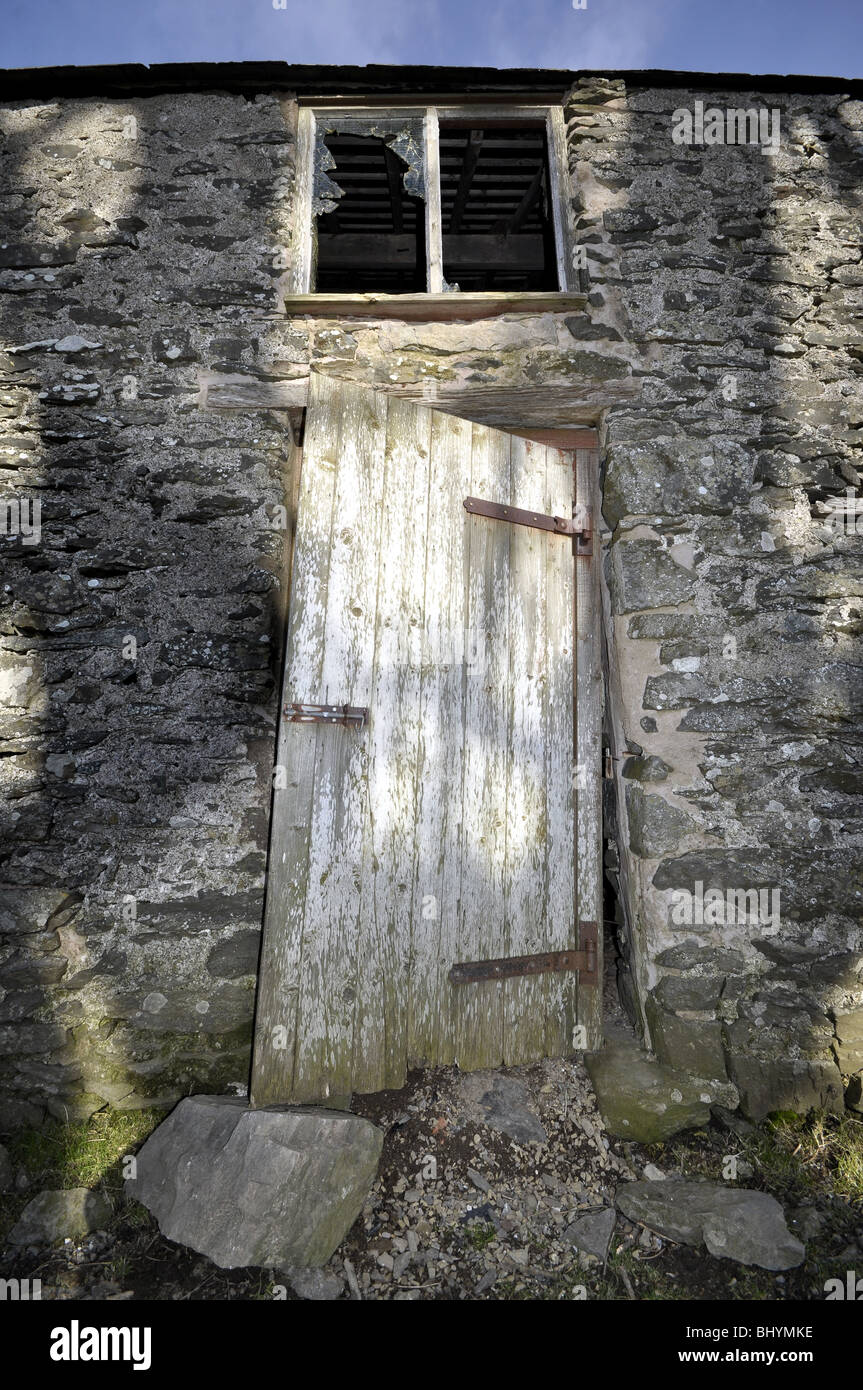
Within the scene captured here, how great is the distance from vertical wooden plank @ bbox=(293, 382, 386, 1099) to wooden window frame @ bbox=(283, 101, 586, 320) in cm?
51

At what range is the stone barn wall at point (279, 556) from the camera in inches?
94.4

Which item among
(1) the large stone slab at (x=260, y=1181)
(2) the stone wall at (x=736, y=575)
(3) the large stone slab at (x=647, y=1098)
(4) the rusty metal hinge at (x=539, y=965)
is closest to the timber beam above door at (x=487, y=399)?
(2) the stone wall at (x=736, y=575)

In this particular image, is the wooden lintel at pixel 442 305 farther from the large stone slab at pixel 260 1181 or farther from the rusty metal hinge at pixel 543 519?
the large stone slab at pixel 260 1181

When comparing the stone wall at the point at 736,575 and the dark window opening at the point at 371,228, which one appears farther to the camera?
the dark window opening at the point at 371,228

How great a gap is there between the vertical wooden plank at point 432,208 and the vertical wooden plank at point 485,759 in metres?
0.83

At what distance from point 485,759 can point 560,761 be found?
326 mm

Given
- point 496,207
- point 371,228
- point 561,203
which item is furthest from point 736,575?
point 371,228

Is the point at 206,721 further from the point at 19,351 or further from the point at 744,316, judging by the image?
the point at 744,316

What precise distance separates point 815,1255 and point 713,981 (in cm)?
77

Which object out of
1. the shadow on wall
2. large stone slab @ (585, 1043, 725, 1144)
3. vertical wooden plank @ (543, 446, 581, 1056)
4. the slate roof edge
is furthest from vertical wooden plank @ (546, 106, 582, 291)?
large stone slab @ (585, 1043, 725, 1144)

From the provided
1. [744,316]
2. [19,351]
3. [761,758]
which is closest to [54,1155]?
[761,758]

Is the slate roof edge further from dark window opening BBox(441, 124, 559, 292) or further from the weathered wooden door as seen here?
the weathered wooden door

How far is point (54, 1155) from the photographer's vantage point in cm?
221

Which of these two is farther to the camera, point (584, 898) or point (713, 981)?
point (584, 898)
